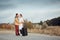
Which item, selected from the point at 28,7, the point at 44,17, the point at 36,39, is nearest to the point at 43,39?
the point at 36,39

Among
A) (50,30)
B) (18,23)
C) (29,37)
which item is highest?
(18,23)

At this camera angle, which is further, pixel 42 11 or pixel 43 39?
pixel 42 11

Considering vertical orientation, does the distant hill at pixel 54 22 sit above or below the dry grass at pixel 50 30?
above

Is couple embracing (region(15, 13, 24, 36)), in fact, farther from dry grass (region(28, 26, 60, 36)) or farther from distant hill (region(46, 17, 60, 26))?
distant hill (region(46, 17, 60, 26))

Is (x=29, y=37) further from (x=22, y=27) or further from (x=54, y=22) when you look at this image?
(x=54, y=22)

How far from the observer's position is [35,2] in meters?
3.40

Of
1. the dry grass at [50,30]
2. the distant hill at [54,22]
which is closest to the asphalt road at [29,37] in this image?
the dry grass at [50,30]

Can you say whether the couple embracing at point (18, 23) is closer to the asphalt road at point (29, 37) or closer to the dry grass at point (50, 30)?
the asphalt road at point (29, 37)

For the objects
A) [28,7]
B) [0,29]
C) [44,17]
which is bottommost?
[0,29]

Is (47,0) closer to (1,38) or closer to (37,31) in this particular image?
(37,31)

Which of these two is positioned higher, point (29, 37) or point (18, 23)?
point (18, 23)

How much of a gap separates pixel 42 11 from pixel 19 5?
0.50m

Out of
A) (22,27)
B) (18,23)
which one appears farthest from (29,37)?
(18,23)

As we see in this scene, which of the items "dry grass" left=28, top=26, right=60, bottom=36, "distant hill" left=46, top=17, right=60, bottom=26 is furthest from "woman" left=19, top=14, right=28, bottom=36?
"distant hill" left=46, top=17, right=60, bottom=26
